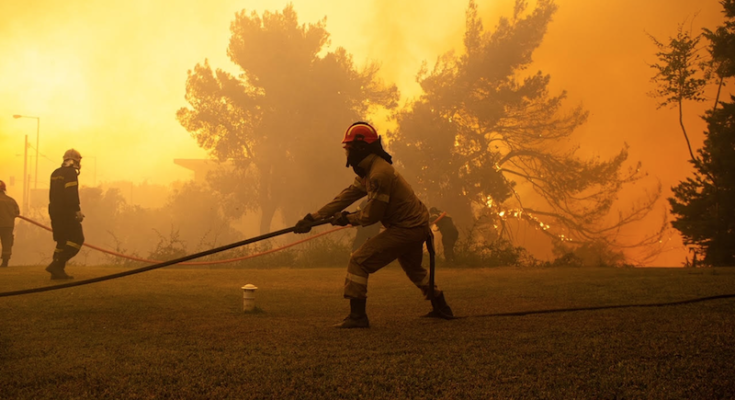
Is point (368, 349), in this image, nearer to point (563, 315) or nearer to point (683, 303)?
point (563, 315)

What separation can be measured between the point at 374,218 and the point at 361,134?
2.92 feet

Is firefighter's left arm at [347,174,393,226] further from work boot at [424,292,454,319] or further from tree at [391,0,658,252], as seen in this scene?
tree at [391,0,658,252]

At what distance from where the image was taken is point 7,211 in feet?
49.1

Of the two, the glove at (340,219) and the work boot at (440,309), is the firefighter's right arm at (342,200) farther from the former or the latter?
the work boot at (440,309)

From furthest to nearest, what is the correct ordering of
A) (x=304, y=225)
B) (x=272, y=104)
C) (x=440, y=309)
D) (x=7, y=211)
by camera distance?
(x=272, y=104), (x=7, y=211), (x=440, y=309), (x=304, y=225)

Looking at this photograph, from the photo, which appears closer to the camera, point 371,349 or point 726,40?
point 371,349

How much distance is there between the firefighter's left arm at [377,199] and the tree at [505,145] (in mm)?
23773

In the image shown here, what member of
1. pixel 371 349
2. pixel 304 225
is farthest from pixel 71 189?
pixel 371 349

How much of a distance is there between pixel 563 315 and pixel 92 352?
4656 millimetres

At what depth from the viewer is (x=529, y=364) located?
4.04m

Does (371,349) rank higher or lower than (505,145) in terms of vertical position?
lower

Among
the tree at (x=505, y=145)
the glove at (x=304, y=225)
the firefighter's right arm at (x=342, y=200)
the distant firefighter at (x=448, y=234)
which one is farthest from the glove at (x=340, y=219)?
the tree at (x=505, y=145)

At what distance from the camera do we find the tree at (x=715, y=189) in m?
15.3

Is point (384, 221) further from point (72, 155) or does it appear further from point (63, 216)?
point (72, 155)
